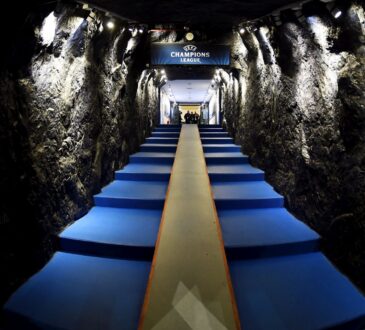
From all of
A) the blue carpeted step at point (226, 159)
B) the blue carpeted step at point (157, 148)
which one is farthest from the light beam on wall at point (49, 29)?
the blue carpeted step at point (157, 148)

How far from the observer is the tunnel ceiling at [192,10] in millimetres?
3062

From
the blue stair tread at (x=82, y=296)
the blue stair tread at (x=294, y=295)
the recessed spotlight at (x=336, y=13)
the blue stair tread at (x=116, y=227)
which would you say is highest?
the recessed spotlight at (x=336, y=13)

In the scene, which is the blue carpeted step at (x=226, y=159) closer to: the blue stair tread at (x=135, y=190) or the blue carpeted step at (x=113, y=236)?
the blue stair tread at (x=135, y=190)

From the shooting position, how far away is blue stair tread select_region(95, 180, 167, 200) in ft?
12.3

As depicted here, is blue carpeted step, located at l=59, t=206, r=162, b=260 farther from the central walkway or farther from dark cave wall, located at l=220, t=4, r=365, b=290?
dark cave wall, located at l=220, t=4, r=365, b=290

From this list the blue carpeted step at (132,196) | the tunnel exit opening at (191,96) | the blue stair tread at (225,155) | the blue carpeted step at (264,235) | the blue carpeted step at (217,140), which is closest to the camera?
the blue carpeted step at (264,235)

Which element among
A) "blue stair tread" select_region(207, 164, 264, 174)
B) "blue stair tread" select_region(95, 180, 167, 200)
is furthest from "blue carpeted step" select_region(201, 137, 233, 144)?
"blue stair tread" select_region(95, 180, 167, 200)

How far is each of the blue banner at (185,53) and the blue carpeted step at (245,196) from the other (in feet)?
8.05

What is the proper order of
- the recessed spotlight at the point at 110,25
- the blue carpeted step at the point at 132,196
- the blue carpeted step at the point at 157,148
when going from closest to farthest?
the recessed spotlight at the point at 110,25
the blue carpeted step at the point at 132,196
the blue carpeted step at the point at 157,148

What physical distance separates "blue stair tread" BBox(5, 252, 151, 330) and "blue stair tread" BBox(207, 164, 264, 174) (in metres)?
2.70

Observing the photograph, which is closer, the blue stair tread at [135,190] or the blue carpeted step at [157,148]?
the blue stair tread at [135,190]

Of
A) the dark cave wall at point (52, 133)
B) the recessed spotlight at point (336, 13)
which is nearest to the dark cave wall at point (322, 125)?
the recessed spotlight at point (336, 13)

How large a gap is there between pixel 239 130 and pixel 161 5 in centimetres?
387

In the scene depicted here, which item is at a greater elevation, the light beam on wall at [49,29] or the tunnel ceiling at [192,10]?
the tunnel ceiling at [192,10]
